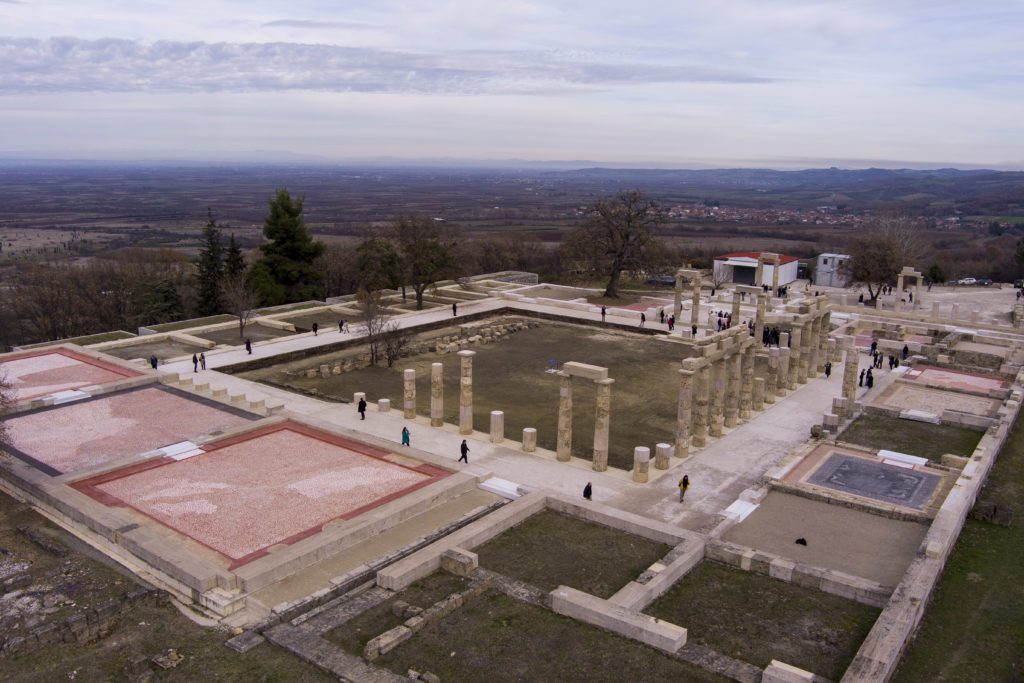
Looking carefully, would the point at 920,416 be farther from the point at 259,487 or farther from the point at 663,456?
the point at 259,487

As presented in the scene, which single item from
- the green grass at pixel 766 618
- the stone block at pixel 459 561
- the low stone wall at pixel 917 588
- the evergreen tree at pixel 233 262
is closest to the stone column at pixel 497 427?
the stone block at pixel 459 561

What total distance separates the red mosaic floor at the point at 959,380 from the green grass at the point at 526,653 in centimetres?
2351

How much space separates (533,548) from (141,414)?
15.3m

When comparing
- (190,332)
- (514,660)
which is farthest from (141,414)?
(514,660)

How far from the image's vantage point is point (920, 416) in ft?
87.5

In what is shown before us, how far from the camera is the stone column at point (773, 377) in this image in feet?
98.3

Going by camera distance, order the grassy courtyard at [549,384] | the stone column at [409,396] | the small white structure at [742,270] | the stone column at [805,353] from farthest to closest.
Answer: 1. the small white structure at [742,270]
2. the stone column at [805,353]
3. the stone column at [409,396]
4. the grassy courtyard at [549,384]

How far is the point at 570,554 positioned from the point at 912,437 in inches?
567

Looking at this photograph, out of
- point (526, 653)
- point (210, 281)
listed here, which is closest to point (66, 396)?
point (210, 281)

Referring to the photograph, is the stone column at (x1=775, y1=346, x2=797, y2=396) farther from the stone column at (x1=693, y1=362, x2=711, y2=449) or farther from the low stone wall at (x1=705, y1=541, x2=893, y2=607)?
the low stone wall at (x1=705, y1=541, x2=893, y2=607)

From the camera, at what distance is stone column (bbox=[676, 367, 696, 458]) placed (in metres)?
23.6

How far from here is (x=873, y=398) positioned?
29.6 metres

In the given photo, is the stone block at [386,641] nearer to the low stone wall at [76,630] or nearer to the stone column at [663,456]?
the low stone wall at [76,630]

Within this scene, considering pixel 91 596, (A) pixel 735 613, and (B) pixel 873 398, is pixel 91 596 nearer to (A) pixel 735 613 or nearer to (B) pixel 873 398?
(A) pixel 735 613
